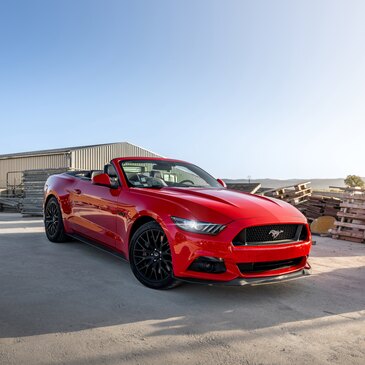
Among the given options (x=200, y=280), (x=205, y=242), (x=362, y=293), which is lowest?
(x=362, y=293)

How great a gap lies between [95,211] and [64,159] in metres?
20.9

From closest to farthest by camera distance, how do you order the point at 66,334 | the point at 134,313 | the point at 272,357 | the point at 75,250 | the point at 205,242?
the point at 272,357 → the point at 66,334 → the point at 134,313 → the point at 205,242 → the point at 75,250

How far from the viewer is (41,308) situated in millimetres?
3193

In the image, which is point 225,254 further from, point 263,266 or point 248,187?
point 248,187

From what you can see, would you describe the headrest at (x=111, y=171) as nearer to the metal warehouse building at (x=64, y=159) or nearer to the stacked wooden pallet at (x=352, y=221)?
the stacked wooden pallet at (x=352, y=221)

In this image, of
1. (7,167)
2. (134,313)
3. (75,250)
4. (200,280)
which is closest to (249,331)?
(200,280)

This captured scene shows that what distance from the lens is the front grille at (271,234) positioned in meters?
3.46

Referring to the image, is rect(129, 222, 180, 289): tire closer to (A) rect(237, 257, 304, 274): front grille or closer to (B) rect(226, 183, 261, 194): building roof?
(A) rect(237, 257, 304, 274): front grille

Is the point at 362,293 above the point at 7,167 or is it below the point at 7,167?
below

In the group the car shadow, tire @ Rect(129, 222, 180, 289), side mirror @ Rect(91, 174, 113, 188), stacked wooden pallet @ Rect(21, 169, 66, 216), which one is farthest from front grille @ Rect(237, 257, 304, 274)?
stacked wooden pallet @ Rect(21, 169, 66, 216)

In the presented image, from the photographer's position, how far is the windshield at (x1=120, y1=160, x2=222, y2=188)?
472 centimetres

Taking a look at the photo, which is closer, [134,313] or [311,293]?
[134,313]

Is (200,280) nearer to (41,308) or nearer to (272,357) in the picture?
(272,357)

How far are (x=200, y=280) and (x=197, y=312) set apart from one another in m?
0.33
